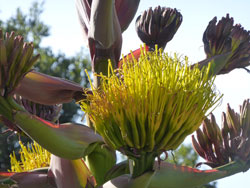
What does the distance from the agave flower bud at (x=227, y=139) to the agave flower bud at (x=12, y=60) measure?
863 mm

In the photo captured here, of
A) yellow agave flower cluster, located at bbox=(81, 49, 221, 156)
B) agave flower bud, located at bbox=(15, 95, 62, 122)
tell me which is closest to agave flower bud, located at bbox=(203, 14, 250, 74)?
yellow agave flower cluster, located at bbox=(81, 49, 221, 156)

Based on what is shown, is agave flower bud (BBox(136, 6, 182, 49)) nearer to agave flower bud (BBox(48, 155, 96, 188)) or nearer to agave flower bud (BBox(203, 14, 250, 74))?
agave flower bud (BBox(203, 14, 250, 74))

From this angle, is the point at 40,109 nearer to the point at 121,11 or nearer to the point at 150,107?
the point at 121,11

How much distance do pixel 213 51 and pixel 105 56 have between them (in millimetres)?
539

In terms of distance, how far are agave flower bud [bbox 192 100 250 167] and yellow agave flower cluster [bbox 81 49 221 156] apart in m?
0.44

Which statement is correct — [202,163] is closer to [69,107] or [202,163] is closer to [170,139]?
[170,139]

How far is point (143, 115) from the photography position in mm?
1502

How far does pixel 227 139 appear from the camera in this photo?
6.77ft

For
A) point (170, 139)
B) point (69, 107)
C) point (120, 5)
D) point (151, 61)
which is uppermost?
point (120, 5)

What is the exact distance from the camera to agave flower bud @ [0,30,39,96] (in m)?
1.55

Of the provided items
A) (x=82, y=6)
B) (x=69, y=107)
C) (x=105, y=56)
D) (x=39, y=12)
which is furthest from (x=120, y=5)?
(x=39, y=12)

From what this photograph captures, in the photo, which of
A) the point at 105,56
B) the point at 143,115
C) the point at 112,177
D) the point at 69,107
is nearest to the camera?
the point at 143,115

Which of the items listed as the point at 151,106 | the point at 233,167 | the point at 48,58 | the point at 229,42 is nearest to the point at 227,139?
the point at 233,167

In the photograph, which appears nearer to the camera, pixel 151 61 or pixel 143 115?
pixel 143 115
